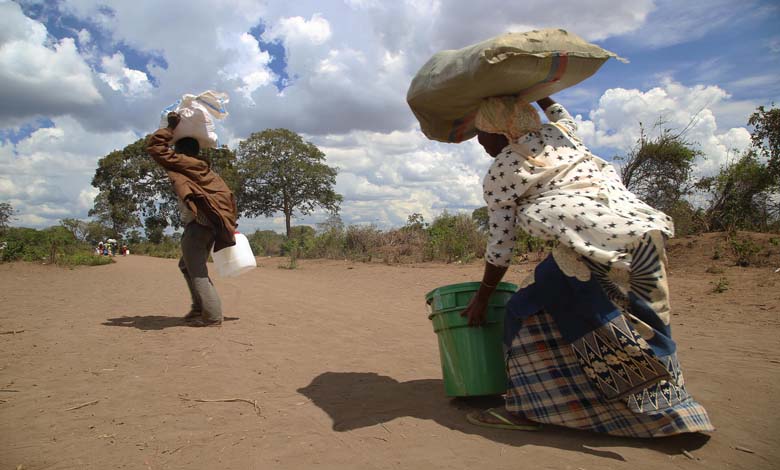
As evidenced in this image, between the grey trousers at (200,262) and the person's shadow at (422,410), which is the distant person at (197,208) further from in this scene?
the person's shadow at (422,410)

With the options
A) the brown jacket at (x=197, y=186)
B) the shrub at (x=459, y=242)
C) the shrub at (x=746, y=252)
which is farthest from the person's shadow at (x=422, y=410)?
the shrub at (x=459, y=242)

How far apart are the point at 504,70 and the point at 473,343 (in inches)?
57.5

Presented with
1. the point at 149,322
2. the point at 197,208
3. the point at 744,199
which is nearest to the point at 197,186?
the point at 197,208

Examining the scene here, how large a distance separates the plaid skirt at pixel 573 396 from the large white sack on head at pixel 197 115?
3678 millimetres

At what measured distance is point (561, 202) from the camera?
2.55 meters

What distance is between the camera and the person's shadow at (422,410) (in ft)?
8.33

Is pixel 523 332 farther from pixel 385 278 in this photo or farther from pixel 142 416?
pixel 385 278

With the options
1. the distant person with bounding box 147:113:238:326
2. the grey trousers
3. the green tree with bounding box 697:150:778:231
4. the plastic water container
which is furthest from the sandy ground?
the green tree with bounding box 697:150:778:231

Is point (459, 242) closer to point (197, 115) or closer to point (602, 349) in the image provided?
point (197, 115)

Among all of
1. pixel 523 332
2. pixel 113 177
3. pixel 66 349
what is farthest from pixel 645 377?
pixel 113 177

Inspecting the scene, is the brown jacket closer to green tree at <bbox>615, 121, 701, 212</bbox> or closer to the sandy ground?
the sandy ground

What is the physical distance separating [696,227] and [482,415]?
9704 millimetres

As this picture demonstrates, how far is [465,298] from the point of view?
9.70 feet

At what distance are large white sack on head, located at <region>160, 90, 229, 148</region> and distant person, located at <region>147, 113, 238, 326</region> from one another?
6cm
